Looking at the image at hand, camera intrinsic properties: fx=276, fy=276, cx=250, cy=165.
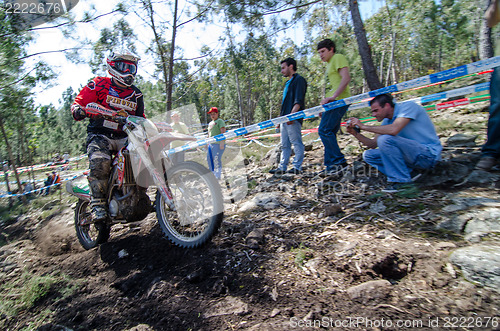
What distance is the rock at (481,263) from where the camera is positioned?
163 centimetres

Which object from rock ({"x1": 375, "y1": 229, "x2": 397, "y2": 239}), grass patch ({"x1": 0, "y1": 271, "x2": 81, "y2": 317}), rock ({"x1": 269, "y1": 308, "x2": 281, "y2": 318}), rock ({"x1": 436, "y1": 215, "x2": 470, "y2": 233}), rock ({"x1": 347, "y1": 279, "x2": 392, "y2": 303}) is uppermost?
rock ({"x1": 436, "y1": 215, "x2": 470, "y2": 233})

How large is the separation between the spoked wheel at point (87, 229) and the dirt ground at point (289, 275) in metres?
0.19

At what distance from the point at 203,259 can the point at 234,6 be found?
596cm

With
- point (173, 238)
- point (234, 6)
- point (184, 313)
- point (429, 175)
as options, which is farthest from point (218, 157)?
point (184, 313)

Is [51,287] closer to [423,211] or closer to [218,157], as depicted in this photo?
[423,211]

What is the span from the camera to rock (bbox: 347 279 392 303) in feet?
5.70

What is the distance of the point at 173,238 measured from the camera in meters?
2.91

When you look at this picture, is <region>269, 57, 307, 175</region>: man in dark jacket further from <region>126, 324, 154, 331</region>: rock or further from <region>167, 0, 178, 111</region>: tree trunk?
<region>167, 0, 178, 111</region>: tree trunk

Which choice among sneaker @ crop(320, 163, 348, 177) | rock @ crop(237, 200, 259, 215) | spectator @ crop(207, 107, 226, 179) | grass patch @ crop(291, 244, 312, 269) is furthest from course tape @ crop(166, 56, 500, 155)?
grass patch @ crop(291, 244, 312, 269)

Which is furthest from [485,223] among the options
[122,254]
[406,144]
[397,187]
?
[122,254]

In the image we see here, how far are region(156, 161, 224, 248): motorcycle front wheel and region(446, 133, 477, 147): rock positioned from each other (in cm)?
385

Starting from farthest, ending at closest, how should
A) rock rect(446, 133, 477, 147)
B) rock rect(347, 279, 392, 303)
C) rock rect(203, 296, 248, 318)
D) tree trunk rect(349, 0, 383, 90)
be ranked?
tree trunk rect(349, 0, 383, 90) < rock rect(446, 133, 477, 147) < rock rect(203, 296, 248, 318) < rock rect(347, 279, 392, 303)

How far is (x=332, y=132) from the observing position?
4426mm

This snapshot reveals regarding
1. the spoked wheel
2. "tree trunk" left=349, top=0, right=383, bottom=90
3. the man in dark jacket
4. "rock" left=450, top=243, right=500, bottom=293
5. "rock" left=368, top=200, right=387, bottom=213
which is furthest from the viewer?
"tree trunk" left=349, top=0, right=383, bottom=90
